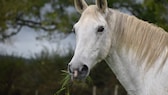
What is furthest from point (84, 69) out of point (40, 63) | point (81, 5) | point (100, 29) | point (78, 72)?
point (40, 63)

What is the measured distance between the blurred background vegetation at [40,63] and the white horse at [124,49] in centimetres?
917

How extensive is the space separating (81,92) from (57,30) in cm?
324

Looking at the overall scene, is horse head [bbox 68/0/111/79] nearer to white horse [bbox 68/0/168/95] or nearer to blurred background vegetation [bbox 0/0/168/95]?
white horse [bbox 68/0/168/95]

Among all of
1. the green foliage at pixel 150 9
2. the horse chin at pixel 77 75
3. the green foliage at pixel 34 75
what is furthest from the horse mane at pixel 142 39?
the green foliage at pixel 34 75

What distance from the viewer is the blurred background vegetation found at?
1435cm

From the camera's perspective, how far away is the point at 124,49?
4402 mm

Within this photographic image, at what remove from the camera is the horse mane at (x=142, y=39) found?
4.24 metres

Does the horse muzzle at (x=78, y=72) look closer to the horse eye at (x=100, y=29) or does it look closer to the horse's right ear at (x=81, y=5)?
the horse eye at (x=100, y=29)

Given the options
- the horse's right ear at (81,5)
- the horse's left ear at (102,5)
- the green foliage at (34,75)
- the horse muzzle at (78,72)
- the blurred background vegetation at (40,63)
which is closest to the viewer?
the horse muzzle at (78,72)

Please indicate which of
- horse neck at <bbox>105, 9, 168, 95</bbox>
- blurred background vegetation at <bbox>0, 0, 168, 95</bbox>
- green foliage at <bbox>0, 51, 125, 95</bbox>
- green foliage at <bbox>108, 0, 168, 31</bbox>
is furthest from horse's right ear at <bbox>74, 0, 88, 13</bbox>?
green foliage at <bbox>0, 51, 125, 95</bbox>

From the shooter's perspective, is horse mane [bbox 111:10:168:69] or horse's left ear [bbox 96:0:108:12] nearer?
horse mane [bbox 111:10:168:69]

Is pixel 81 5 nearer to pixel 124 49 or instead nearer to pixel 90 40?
pixel 90 40

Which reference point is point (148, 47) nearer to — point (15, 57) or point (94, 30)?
point (94, 30)

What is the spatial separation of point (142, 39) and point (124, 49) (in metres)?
0.22
